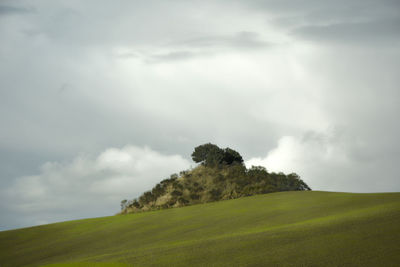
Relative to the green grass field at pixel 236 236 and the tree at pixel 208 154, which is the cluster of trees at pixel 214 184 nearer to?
the tree at pixel 208 154

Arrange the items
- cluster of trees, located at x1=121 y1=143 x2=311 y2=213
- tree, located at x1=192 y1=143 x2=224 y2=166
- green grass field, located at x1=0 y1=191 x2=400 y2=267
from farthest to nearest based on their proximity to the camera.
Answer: tree, located at x1=192 y1=143 x2=224 y2=166
cluster of trees, located at x1=121 y1=143 x2=311 y2=213
green grass field, located at x1=0 y1=191 x2=400 y2=267

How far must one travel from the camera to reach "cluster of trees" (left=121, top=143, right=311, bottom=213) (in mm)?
43938

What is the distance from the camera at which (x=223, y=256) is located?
658 inches

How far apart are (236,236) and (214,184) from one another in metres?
25.6

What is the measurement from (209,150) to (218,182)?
6.51 metres

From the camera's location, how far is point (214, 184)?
4619 cm

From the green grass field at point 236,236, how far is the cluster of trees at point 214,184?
4721mm

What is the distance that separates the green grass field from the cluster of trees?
4.72m

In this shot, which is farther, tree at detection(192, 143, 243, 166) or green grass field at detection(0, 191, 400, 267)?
tree at detection(192, 143, 243, 166)

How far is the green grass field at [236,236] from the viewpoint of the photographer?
1627cm

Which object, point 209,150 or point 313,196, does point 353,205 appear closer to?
point 313,196

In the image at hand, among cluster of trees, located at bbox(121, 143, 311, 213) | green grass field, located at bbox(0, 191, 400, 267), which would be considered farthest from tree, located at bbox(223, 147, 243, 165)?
green grass field, located at bbox(0, 191, 400, 267)

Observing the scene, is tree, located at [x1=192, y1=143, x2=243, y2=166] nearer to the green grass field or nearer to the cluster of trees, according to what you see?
the cluster of trees

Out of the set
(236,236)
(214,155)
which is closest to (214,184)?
(214,155)
